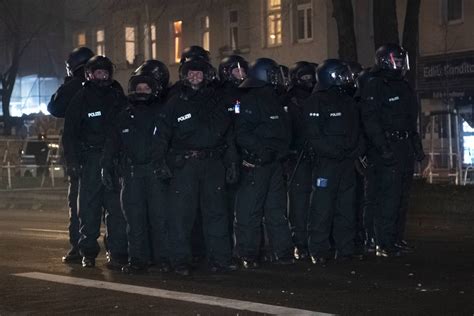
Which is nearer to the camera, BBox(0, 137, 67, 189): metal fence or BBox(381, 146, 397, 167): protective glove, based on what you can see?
BBox(381, 146, 397, 167): protective glove

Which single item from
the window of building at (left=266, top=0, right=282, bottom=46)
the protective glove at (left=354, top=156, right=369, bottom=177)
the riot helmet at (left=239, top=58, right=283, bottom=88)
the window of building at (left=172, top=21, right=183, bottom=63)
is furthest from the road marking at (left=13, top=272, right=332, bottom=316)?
the window of building at (left=172, top=21, right=183, bottom=63)

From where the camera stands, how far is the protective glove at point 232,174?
9695 millimetres

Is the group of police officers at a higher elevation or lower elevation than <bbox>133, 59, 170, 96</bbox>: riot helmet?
lower

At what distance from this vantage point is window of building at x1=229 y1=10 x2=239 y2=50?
1355 inches

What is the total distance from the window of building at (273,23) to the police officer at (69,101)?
21.6 metres

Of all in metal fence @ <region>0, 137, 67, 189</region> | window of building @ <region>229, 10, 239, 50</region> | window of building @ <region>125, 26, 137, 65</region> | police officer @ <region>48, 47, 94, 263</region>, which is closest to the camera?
police officer @ <region>48, 47, 94, 263</region>

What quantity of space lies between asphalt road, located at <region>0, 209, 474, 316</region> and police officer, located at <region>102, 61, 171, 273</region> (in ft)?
1.10

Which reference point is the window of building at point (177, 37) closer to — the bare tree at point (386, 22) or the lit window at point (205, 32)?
the lit window at point (205, 32)

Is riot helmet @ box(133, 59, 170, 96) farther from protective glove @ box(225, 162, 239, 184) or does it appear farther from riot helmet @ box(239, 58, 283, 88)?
protective glove @ box(225, 162, 239, 184)

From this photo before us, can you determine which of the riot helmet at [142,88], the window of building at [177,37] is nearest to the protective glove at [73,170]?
the riot helmet at [142,88]

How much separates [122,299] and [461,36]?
21.6m

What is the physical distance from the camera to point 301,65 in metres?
11.3

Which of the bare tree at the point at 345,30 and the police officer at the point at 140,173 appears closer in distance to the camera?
the police officer at the point at 140,173

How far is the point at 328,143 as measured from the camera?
10.2 meters
